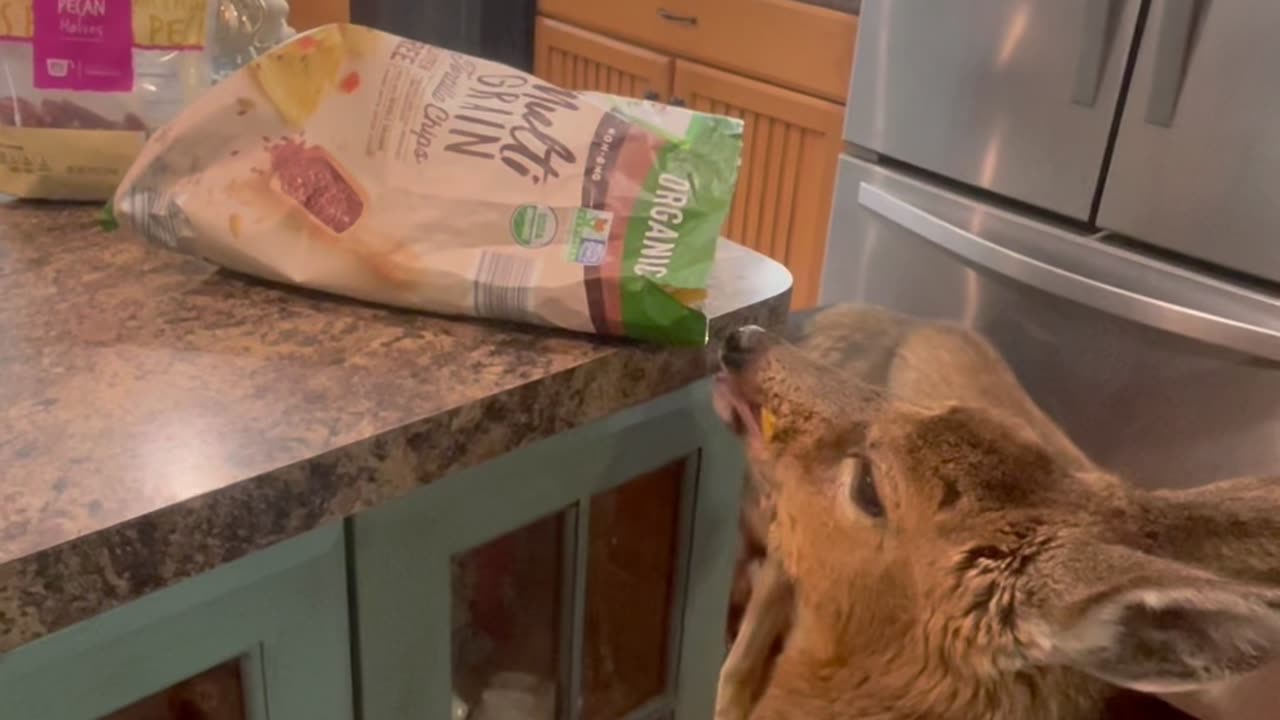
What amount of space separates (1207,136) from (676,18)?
1259 millimetres

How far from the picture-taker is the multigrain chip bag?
733 mm

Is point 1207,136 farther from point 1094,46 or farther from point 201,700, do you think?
point 201,700

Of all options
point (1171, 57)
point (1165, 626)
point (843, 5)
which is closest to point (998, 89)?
point (1171, 57)

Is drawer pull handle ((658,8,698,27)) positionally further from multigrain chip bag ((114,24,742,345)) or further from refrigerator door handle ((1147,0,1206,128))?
multigrain chip bag ((114,24,742,345))

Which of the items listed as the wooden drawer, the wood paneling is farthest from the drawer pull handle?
the wood paneling

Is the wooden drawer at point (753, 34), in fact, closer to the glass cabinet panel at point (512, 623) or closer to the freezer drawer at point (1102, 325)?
the freezer drawer at point (1102, 325)

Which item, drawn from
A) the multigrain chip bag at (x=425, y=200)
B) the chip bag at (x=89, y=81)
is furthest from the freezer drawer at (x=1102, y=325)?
the chip bag at (x=89, y=81)

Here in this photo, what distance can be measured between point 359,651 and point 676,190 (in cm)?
36

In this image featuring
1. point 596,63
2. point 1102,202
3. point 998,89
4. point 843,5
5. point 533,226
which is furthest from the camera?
point 596,63

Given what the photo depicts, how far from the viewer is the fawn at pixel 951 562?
2.40ft

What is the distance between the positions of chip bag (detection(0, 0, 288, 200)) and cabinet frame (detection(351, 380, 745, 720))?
404 mm

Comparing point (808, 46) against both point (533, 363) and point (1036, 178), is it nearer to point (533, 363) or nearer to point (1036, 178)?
point (1036, 178)

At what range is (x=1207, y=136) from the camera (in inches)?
57.0

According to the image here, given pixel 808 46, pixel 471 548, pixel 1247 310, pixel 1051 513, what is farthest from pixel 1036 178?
pixel 471 548
